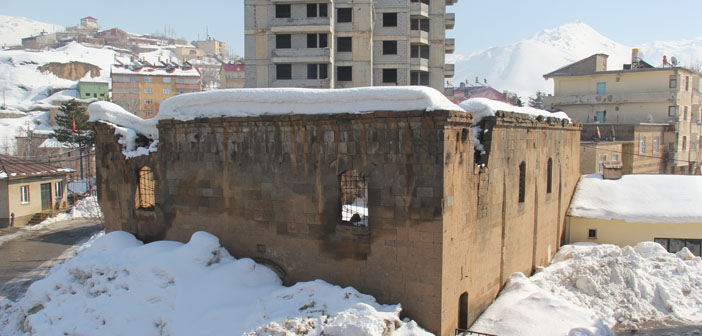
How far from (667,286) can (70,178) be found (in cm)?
4005

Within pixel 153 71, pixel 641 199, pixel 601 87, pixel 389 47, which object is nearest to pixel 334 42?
pixel 389 47

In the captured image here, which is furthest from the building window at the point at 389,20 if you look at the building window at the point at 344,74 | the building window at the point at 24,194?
the building window at the point at 24,194

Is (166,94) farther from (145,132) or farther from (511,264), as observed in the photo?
(511,264)

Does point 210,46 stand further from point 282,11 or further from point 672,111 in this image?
point 672,111

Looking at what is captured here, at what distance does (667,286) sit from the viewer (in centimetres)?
1377

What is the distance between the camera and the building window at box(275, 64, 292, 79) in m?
32.2

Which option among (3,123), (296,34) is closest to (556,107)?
(296,34)

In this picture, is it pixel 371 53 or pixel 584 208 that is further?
pixel 371 53

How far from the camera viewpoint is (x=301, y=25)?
103ft

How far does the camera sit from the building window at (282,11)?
104 ft

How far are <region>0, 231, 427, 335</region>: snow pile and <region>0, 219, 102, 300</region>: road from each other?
492 cm

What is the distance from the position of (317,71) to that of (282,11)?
421 centimetres

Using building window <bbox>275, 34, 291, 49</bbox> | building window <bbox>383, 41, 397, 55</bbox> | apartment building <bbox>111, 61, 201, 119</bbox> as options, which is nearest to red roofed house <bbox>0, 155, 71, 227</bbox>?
building window <bbox>275, 34, 291, 49</bbox>

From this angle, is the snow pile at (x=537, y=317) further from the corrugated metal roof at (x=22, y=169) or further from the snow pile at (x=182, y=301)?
the corrugated metal roof at (x=22, y=169)
